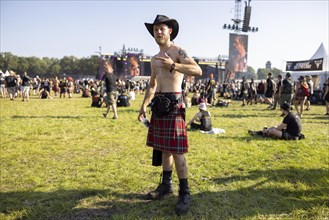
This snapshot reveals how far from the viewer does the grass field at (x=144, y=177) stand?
9.96 ft

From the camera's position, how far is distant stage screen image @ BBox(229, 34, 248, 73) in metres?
36.7

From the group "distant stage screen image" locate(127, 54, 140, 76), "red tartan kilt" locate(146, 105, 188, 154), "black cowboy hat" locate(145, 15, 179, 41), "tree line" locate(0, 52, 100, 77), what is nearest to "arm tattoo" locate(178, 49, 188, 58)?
"black cowboy hat" locate(145, 15, 179, 41)

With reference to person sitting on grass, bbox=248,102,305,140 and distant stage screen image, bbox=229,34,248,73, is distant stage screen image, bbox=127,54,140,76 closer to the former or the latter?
distant stage screen image, bbox=229,34,248,73

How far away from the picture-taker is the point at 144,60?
71688 mm

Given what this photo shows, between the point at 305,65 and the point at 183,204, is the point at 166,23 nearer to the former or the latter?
the point at 183,204

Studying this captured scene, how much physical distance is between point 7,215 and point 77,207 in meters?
0.77

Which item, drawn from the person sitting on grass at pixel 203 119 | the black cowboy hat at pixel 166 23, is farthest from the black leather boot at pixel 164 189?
the person sitting on grass at pixel 203 119

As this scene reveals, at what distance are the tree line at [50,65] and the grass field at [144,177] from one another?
101519 millimetres

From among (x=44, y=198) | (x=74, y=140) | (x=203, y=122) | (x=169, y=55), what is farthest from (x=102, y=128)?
(x=169, y=55)

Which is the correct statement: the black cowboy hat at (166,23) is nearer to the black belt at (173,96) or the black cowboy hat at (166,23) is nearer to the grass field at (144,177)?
the black belt at (173,96)

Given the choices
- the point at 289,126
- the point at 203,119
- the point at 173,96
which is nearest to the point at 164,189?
the point at 173,96

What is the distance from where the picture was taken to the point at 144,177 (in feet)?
13.5

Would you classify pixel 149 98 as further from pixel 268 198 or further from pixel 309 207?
pixel 309 207

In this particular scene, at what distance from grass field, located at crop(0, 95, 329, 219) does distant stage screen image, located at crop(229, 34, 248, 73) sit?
102 ft
